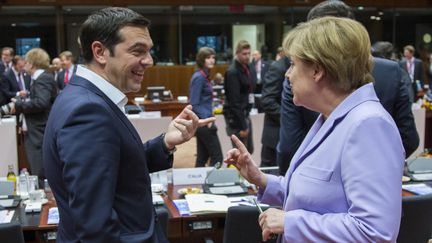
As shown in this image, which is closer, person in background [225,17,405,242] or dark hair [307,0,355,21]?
person in background [225,17,405,242]

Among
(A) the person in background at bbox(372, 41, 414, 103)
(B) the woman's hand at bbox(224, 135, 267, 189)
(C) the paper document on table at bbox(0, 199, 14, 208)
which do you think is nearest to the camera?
(B) the woman's hand at bbox(224, 135, 267, 189)

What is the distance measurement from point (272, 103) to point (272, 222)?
3.12 metres

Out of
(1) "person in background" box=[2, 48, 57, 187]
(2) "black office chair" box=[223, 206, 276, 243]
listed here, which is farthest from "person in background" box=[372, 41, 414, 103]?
(1) "person in background" box=[2, 48, 57, 187]

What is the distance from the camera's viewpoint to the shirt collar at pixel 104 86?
1560 millimetres

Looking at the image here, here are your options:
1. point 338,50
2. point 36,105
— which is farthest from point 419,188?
point 36,105

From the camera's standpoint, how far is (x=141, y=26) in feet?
5.33

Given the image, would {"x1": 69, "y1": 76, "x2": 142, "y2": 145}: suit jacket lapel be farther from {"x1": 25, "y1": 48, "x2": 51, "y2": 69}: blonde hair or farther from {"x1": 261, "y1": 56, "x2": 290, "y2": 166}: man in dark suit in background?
{"x1": 25, "y1": 48, "x2": 51, "y2": 69}: blonde hair

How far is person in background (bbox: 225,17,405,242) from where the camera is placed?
49.7 inches

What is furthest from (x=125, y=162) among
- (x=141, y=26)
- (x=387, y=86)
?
(x=387, y=86)

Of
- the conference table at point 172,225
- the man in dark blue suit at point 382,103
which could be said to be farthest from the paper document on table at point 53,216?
the man in dark blue suit at point 382,103

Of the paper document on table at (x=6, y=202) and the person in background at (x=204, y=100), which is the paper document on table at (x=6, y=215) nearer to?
the paper document on table at (x=6, y=202)

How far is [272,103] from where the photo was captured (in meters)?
4.52

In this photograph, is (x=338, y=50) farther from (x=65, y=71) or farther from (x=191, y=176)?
(x=65, y=71)

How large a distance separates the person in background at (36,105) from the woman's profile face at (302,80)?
4.41 m
